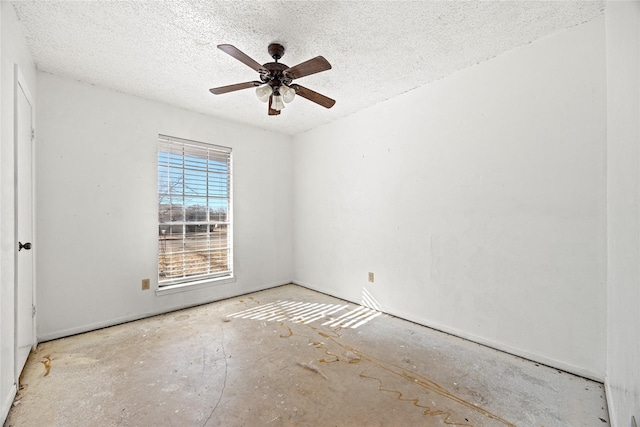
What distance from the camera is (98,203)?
292 cm

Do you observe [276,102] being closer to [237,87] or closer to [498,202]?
[237,87]

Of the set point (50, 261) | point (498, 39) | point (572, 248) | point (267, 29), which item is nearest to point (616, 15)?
point (498, 39)

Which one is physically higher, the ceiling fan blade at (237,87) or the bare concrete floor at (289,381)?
the ceiling fan blade at (237,87)

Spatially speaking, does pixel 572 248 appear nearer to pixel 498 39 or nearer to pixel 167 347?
pixel 498 39

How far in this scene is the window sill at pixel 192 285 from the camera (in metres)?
3.34

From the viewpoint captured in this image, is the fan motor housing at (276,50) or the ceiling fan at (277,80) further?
the fan motor housing at (276,50)

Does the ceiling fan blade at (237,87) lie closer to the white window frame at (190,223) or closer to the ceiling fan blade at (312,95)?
the ceiling fan blade at (312,95)

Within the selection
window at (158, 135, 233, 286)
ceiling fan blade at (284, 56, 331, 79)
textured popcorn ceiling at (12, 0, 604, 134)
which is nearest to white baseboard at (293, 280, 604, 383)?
window at (158, 135, 233, 286)

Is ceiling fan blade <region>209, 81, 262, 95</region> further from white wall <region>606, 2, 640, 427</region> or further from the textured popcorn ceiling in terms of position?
white wall <region>606, 2, 640, 427</region>

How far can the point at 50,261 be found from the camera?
265 cm

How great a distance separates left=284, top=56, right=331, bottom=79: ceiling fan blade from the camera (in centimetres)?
191

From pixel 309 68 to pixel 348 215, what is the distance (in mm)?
2135

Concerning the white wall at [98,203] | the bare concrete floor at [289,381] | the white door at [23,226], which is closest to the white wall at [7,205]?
the white door at [23,226]

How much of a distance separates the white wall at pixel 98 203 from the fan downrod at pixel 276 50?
1.84m
